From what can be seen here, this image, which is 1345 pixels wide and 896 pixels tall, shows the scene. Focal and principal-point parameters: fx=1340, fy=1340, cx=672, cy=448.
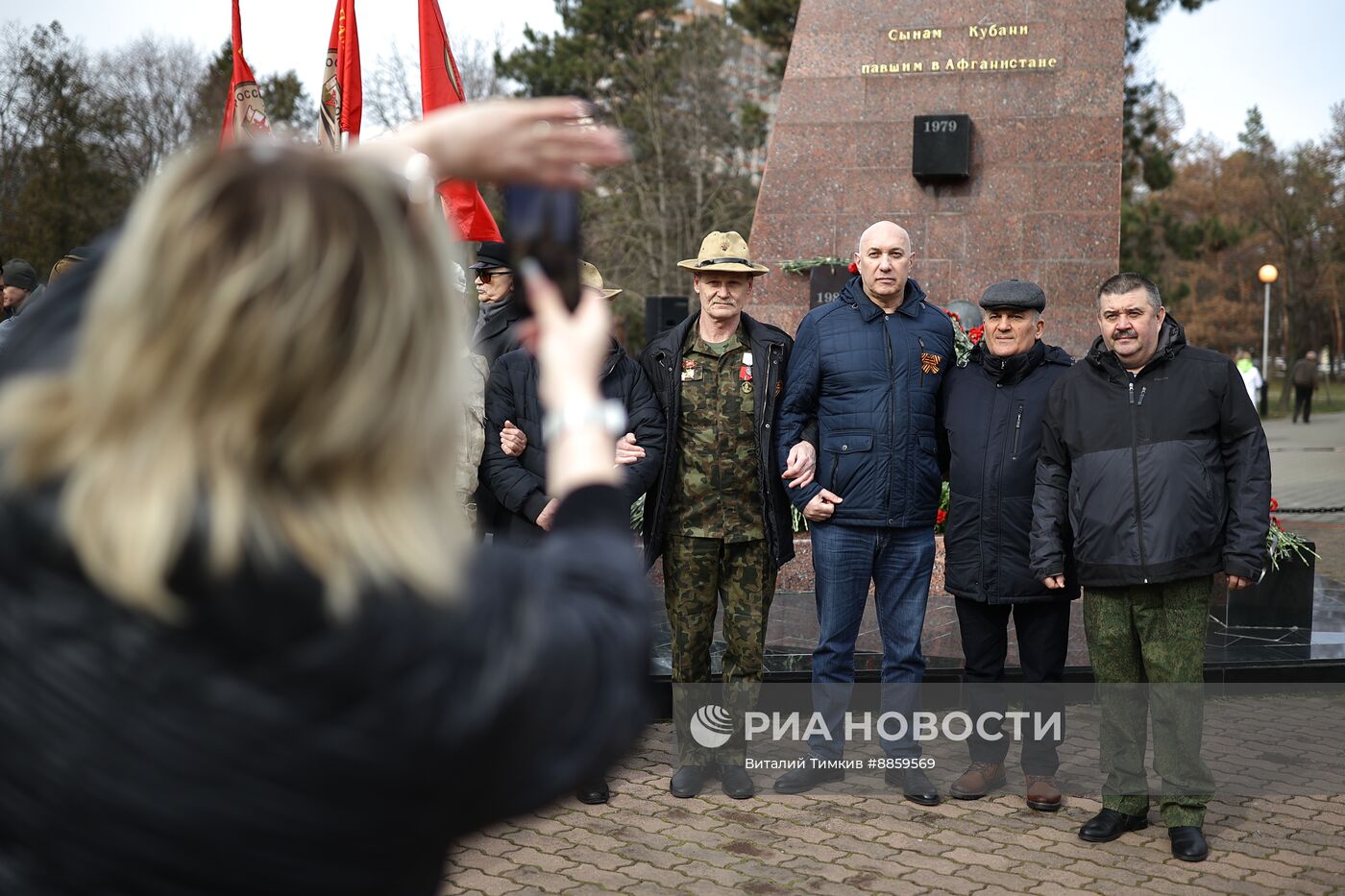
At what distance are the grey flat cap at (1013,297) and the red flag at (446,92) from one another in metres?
2.41

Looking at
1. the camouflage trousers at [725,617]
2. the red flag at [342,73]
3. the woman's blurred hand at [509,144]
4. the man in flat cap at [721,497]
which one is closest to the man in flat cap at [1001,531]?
the man in flat cap at [721,497]

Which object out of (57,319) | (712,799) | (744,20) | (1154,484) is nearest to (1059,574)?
(1154,484)

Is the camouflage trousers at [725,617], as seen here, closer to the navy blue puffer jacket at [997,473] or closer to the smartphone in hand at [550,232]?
the navy blue puffer jacket at [997,473]

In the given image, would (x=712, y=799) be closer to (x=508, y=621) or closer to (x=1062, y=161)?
(x=508, y=621)

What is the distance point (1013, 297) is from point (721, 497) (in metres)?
1.48

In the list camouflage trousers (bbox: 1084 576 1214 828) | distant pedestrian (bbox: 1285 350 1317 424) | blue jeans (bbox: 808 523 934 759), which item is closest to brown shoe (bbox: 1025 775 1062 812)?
camouflage trousers (bbox: 1084 576 1214 828)

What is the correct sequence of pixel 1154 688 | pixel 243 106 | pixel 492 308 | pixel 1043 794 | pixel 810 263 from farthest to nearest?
pixel 810 263 < pixel 243 106 < pixel 492 308 < pixel 1043 794 < pixel 1154 688

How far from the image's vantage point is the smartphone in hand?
1535 millimetres

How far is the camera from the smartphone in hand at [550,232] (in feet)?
5.04

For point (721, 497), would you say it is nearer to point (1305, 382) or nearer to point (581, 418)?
point (581, 418)

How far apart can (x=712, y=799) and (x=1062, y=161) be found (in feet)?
20.9

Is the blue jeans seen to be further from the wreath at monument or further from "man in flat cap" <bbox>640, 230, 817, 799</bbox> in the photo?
the wreath at monument

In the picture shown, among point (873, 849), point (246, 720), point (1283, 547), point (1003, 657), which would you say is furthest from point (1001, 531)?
point (246, 720)

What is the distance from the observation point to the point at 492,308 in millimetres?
6309
